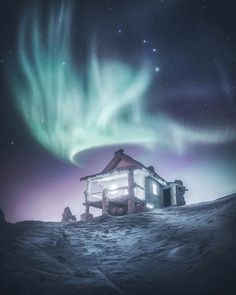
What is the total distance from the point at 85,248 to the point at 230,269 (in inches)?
254

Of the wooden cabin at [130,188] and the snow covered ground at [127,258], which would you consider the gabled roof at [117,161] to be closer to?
the wooden cabin at [130,188]

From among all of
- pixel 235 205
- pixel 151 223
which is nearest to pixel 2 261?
pixel 151 223

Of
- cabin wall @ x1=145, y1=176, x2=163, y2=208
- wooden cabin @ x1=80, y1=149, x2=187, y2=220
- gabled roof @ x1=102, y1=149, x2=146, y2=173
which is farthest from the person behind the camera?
gabled roof @ x1=102, y1=149, x2=146, y2=173

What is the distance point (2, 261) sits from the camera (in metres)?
9.20

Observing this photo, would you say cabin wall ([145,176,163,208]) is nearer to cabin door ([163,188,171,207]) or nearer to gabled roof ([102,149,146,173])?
cabin door ([163,188,171,207])

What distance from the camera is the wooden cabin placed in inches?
945

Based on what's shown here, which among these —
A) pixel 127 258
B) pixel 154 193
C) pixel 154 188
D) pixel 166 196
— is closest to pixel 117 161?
pixel 154 188

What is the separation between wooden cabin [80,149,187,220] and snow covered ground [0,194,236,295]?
8344 millimetres

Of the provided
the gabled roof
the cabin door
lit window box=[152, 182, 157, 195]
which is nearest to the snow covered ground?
lit window box=[152, 182, 157, 195]

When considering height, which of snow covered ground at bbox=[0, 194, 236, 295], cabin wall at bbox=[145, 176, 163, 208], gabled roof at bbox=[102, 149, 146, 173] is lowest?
snow covered ground at bbox=[0, 194, 236, 295]

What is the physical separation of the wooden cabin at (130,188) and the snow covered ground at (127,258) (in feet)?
27.4

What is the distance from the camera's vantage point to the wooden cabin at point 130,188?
78.8ft

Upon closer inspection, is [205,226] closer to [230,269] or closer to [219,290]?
[230,269]

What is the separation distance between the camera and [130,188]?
21.8 metres
